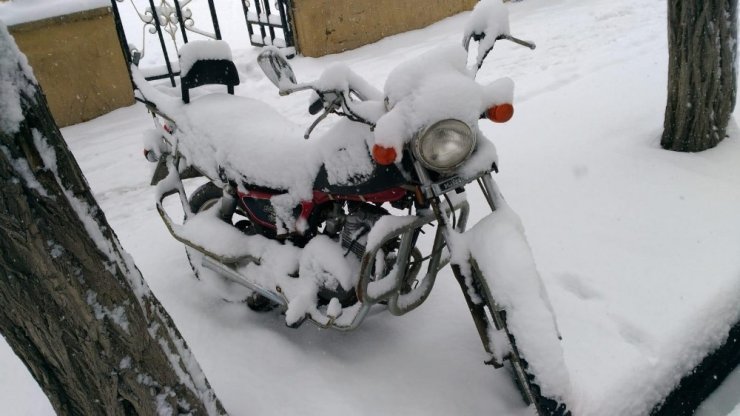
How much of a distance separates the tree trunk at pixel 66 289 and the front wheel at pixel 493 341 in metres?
1.02

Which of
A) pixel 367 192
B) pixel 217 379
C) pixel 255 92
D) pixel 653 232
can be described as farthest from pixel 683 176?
pixel 255 92

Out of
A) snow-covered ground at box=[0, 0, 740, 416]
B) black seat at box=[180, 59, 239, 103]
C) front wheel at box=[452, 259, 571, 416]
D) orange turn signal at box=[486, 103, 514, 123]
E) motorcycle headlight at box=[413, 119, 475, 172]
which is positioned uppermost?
black seat at box=[180, 59, 239, 103]

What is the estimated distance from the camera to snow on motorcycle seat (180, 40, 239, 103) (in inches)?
105

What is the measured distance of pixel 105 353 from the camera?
4.98 ft

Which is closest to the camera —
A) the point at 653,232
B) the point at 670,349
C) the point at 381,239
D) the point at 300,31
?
the point at 381,239

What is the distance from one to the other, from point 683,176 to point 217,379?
2942mm

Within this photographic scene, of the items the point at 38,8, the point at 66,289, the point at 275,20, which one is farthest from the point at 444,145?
the point at 275,20

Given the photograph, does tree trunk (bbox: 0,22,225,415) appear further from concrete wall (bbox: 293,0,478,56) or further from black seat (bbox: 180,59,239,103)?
concrete wall (bbox: 293,0,478,56)

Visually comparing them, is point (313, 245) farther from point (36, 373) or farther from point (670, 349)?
point (670, 349)

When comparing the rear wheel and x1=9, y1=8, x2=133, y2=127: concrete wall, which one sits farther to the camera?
x1=9, y1=8, x2=133, y2=127: concrete wall

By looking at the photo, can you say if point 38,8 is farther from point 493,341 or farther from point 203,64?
point 493,341

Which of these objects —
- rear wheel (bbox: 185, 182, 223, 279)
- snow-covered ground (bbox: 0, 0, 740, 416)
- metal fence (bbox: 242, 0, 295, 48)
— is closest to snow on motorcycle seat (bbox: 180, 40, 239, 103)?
rear wheel (bbox: 185, 182, 223, 279)

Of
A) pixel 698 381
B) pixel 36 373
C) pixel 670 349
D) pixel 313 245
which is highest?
pixel 36 373

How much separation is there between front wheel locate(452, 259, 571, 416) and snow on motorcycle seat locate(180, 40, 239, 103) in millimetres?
1668
